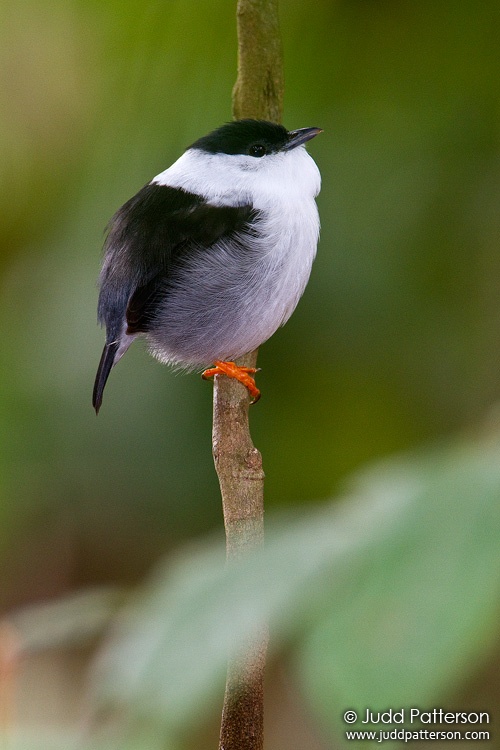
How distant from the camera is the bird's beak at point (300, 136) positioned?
2125 mm

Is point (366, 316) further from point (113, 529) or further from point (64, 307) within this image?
point (113, 529)

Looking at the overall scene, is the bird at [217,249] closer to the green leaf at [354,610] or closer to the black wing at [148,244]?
the black wing at [148,244]

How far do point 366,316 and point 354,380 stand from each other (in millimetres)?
335

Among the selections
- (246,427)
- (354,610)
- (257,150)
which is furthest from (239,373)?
(354,610)

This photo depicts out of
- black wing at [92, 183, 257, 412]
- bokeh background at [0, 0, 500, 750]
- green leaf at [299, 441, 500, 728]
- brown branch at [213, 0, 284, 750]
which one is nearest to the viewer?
green leaf at [299, 441, 500, 728]

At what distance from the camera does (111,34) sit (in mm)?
2059

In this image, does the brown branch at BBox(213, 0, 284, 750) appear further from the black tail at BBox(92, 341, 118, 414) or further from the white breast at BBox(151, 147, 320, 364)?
the black tail at BBox(92, 341, 118, 414)

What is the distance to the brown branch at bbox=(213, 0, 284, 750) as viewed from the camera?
1183mm

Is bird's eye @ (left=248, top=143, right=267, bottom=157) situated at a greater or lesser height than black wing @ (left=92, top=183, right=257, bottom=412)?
greater

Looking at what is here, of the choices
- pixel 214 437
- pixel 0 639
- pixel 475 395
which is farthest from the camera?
pixel 475 395

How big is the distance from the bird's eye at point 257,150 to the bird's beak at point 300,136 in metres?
0.06

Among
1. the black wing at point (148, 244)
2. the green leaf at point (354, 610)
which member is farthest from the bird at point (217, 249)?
the green leaf at point (354, 610)

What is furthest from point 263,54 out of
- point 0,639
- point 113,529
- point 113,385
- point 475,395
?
point 113,529

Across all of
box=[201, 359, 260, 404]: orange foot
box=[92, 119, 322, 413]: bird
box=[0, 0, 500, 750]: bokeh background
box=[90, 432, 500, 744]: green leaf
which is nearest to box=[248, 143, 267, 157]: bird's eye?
box=[92, 119, 322, 413]: bird
